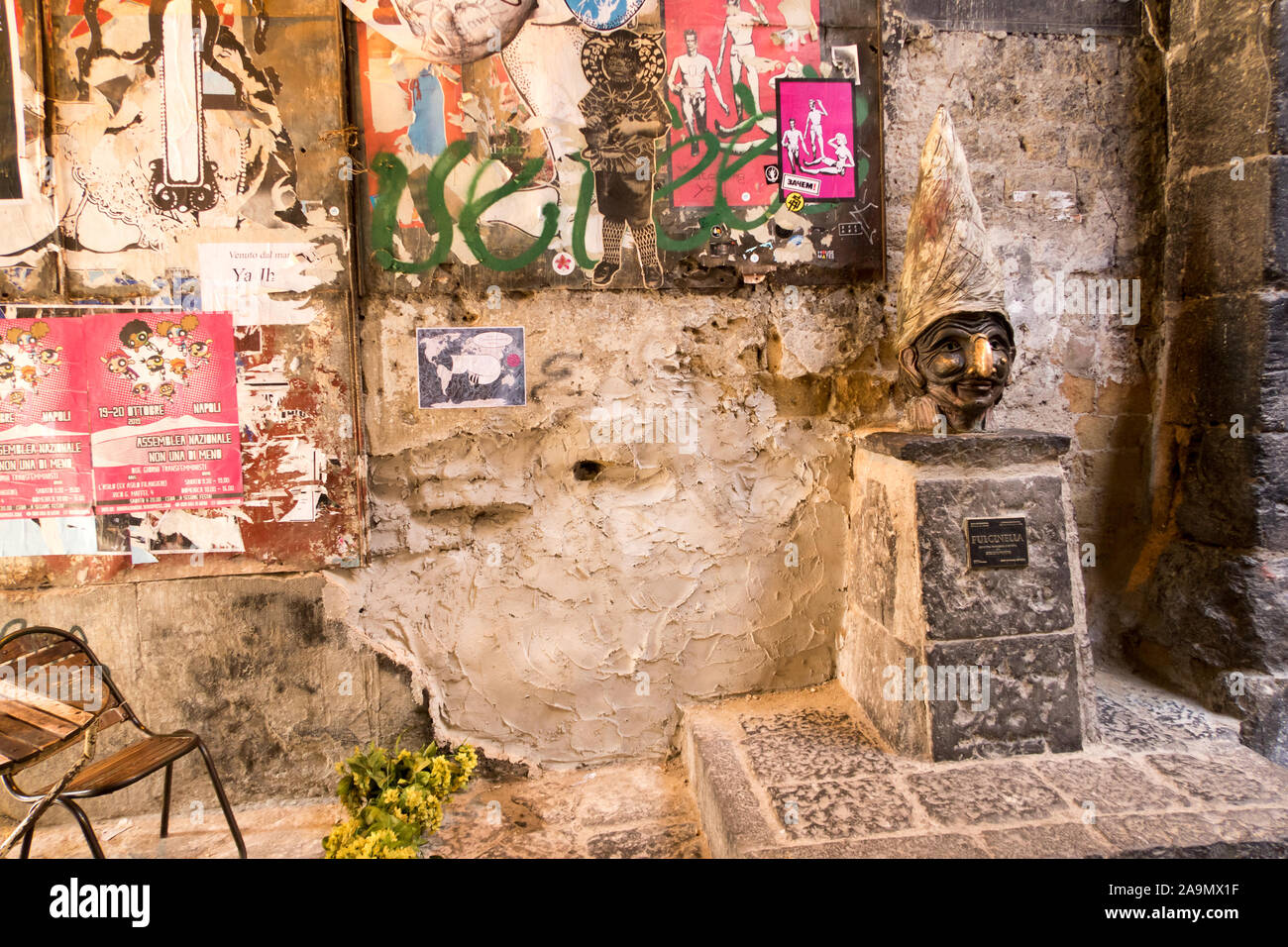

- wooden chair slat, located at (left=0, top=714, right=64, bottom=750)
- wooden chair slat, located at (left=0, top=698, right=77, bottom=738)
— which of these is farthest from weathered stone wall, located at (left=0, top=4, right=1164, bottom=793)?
wooden chair slat, located at (left=0, top=714, right=64, bottom=750)

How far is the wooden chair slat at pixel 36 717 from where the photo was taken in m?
2.14

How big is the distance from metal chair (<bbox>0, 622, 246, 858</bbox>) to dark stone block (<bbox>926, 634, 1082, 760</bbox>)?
8.11 ft

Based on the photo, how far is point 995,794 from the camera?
223 centimetres

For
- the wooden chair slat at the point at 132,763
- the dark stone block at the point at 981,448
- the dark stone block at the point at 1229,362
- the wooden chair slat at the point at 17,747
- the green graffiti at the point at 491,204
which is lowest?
the wooden chair slat at the point at 132,763

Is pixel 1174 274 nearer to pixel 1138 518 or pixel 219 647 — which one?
pixel 1138 518

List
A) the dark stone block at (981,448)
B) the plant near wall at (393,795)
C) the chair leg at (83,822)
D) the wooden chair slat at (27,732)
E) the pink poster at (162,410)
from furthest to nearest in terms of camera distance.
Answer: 1. the pink poster at (162,410)
2. the dark stone block at (981,448)
3. the plant near wall at (393,795)
4. the wooden chair slat at (27,732)
5. the chair leg at (83,822)

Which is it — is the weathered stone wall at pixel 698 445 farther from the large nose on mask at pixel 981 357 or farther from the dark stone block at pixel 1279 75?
the large nose on mask at pixel 981 357

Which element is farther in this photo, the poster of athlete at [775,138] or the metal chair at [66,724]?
the poster of athlete at [775,138]

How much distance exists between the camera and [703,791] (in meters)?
2.61

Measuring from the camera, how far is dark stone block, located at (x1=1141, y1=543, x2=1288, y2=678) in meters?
2.71

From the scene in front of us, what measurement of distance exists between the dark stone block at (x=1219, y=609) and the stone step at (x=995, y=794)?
251 millimetres

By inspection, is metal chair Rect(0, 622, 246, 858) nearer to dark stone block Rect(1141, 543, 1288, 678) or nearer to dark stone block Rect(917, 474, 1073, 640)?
dark stone block Rect(917, 474, 1073, 640)

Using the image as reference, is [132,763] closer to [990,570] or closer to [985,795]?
[985,795]

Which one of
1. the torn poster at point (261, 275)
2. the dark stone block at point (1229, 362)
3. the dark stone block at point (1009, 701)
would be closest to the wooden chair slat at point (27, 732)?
the torn poster at point (261, 275)
